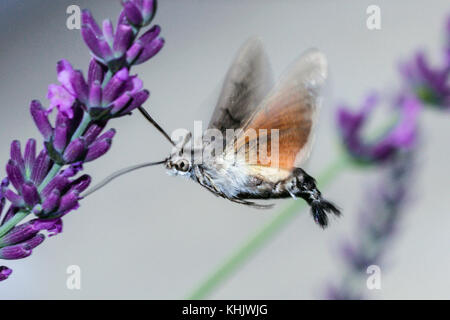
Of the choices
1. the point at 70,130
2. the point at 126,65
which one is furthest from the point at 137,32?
the point at 70,130

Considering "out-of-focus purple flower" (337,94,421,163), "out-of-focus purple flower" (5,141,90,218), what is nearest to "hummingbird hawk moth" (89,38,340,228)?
"out-of-focus purple flower" (5,141,90,218)

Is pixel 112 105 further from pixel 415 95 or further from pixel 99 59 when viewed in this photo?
pixel 415 95

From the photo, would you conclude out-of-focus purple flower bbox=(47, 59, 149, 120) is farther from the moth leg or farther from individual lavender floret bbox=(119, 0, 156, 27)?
the moth leg

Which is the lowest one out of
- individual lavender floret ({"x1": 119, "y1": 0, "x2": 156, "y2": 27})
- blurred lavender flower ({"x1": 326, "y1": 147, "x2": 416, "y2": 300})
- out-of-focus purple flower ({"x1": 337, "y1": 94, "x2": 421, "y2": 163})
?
blurred lavender flower ({"x1": 326, "y1": 147, "x2": 416, "y2": 300})

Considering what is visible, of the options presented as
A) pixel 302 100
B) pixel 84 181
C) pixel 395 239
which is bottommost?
pixel 395 239

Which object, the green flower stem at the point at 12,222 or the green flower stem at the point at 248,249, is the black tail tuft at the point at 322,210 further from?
the green flower stem at the point at 12,222

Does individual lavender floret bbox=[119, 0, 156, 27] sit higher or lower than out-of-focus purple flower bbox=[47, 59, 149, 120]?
higher

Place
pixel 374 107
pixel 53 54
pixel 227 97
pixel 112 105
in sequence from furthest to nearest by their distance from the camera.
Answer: pixel 53 54, pixel 374 107, pixel 227 97, pixel 112 105
